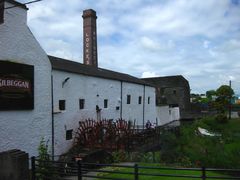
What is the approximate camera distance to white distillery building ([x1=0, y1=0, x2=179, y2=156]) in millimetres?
12016

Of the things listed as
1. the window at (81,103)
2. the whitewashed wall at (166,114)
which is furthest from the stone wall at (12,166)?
the whitewashed wall at (166,114)

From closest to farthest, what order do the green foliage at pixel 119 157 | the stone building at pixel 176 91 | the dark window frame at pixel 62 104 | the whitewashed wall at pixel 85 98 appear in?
the green foliage at pixel 119 157 → the whitewashed wall at pixel 85 98 → the dark window frame at pixel 62 104 → the stone building at pixel 176 91

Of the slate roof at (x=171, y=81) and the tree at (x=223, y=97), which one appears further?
the tree at (x=223, y=97)

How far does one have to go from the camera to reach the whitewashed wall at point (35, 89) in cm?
1197

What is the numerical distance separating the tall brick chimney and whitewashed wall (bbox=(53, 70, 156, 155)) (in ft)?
21.0

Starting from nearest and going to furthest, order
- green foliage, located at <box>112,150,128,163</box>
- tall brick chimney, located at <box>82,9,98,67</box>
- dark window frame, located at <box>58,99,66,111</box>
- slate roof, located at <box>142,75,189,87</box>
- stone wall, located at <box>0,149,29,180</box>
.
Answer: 1. stone wall, located at <box>0,149,29,180</box>
2. green foliage, located at <box>112,150,128,163</box>
3. dark window frame, located at <box>58,99,66,111</box>
4. tall brick chimney, located at <box>82,9,98,67</box>
5. slate roof, located at <box>142,75,189,87</box>

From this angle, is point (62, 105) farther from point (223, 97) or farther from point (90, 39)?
point (223, 97)

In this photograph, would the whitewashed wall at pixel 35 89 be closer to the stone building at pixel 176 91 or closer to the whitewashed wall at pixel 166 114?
the whitewashed wall at pixel 166 114

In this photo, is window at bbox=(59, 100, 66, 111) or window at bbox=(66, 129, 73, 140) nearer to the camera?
window at bbox=(59, 100, 66, 111)

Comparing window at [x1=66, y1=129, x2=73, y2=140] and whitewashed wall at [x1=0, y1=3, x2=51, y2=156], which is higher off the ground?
whitewashed wall at [x1=0, y1=3, x2=51, y2=156]

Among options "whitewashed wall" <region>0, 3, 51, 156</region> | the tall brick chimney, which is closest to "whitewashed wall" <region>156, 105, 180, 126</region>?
the tall brick chimney

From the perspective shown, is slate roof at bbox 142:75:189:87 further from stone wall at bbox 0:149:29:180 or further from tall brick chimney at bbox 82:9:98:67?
stone wall at bbox 0:149:29:180

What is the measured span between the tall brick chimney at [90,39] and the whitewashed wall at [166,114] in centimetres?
1037

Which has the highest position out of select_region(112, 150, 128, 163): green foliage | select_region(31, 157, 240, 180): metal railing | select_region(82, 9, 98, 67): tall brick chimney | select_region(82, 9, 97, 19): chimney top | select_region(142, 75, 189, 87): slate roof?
select_region(82, 9, 97, 19): chimney top
